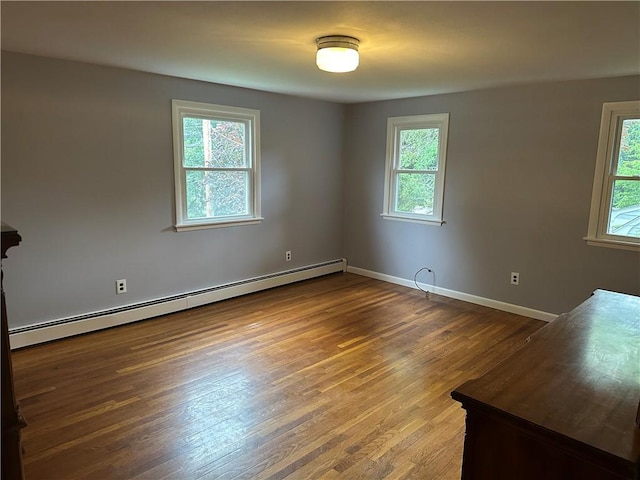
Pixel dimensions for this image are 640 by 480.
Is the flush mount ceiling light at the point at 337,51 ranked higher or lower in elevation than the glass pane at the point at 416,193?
higher

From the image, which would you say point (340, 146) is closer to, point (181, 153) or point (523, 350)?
point (181, 153)

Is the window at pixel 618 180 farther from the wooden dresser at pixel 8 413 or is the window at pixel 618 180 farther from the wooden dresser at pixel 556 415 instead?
the wooden dresser at pixel 8 413

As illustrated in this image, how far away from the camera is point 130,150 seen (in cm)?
378

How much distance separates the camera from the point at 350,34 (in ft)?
8.08

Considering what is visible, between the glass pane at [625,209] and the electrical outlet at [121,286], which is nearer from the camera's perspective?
the glass pane at [625,209]

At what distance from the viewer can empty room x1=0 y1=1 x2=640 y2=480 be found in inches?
79.9

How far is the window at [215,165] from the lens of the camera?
4.15 metres

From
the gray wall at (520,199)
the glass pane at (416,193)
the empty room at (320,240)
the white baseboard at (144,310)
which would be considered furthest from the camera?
the glass pane at (416,193)

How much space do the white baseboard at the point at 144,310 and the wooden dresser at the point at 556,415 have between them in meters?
3.38

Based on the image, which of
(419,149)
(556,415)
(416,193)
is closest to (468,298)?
(416,193)

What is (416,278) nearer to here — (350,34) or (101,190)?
(350,34)

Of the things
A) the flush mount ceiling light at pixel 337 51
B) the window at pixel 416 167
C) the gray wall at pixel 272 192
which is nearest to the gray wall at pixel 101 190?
the gray wall at pixel 272 192

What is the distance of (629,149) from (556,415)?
3309mm

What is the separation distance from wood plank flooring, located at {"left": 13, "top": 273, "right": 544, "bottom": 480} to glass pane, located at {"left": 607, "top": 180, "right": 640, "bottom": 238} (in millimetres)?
1118
